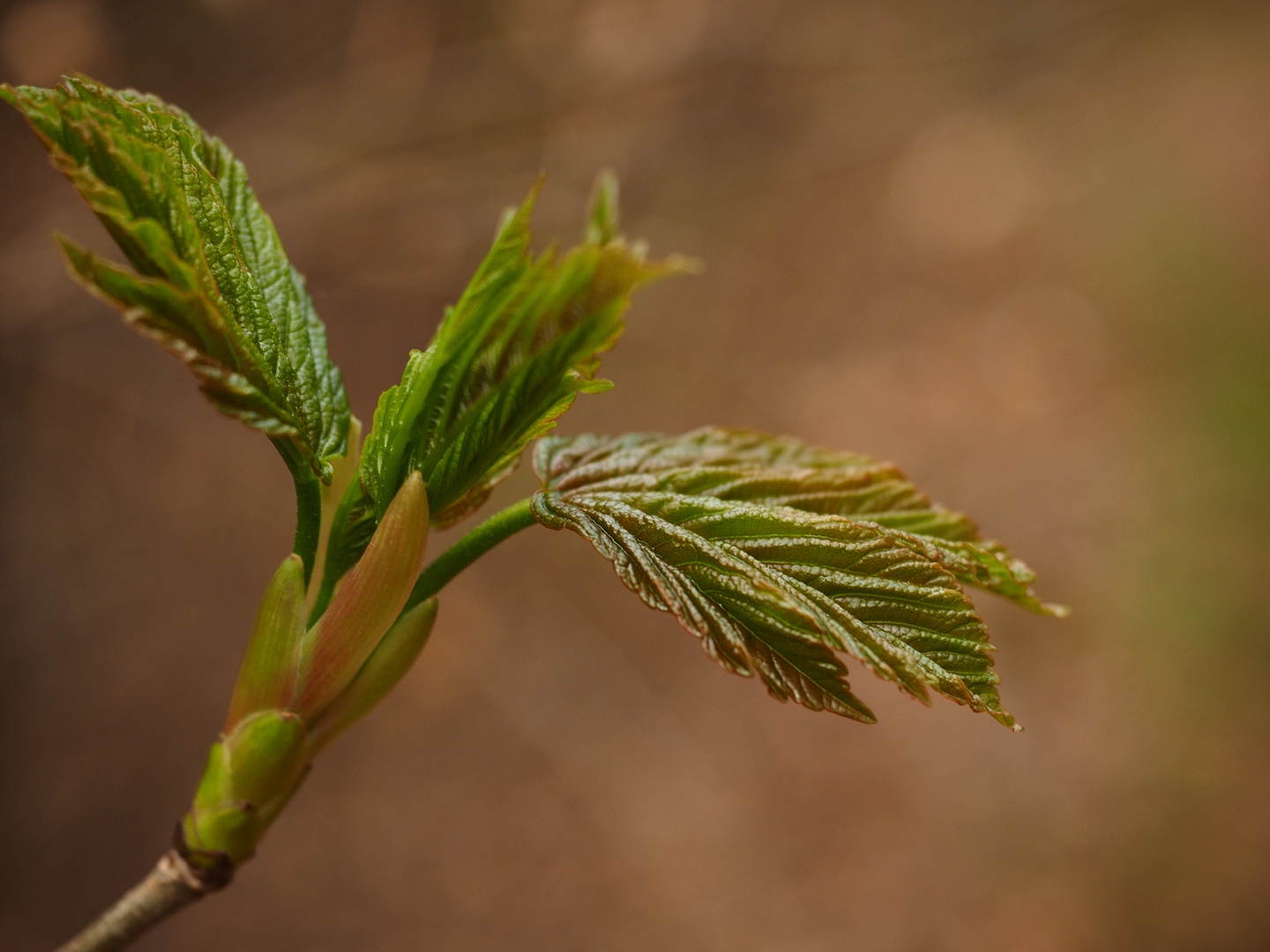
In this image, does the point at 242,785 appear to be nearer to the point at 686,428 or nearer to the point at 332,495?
the point at 332,495

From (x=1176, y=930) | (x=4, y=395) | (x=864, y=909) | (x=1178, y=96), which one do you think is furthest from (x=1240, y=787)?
(x=4, y=395)

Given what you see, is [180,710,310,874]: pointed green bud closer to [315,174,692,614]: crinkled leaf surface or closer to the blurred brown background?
[315,174,692,614]: crinkled leaf surface

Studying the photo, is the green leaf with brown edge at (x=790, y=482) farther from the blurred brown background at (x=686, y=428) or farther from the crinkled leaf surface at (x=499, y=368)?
the blurred brown background at (x=686, y=428)

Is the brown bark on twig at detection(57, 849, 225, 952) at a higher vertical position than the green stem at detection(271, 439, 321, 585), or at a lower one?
lower

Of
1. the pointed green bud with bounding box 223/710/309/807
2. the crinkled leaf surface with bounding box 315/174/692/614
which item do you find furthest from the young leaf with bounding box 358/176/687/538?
the pointed green bud with bounding box 223/710/309/807

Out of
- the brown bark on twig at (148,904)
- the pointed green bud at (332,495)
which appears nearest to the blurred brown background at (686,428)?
the brown bark on twig at (148,904)
